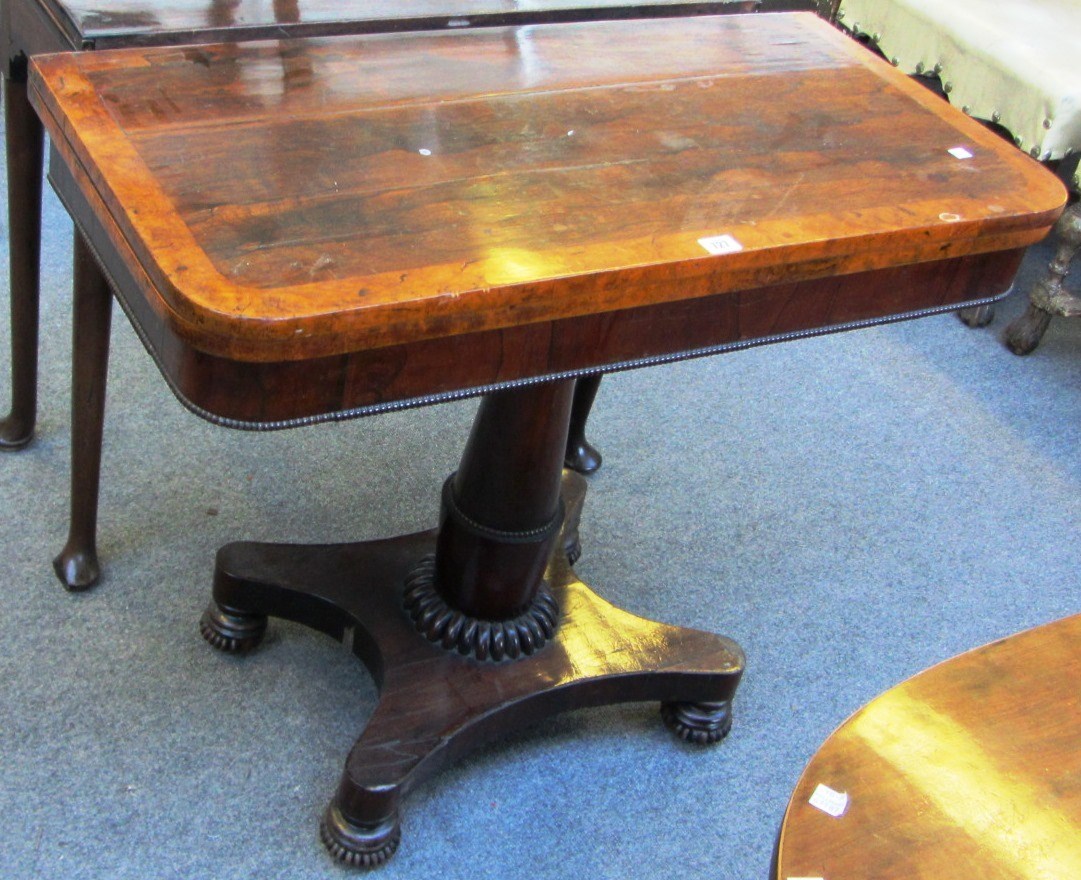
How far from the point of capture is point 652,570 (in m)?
1.78

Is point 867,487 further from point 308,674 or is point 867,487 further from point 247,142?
point 247,142

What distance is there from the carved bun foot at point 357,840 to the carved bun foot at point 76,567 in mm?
473

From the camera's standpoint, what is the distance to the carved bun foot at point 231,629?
1.51 m

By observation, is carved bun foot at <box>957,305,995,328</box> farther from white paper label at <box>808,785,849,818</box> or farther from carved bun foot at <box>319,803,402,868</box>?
white paper label at <box>808,785,849,818</box>

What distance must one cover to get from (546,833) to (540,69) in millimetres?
804

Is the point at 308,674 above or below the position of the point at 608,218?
below

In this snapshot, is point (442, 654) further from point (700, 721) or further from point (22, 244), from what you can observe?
point (22, 244)

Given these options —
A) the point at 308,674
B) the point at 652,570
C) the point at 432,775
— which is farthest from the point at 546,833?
the point at 652,570

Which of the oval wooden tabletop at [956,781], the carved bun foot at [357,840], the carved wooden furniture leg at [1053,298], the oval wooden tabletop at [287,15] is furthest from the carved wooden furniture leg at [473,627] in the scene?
the carved wooden furniture leg at [1053,298]

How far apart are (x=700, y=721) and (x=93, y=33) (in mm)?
985

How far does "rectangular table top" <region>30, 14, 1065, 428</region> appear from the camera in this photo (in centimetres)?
89

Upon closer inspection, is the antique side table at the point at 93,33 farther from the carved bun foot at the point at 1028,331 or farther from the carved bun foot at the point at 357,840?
the carved bun foot at the point at 1028,331

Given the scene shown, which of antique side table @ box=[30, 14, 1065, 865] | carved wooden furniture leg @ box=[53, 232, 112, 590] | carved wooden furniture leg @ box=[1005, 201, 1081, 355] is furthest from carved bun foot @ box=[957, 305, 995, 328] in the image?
carved wooden furniture leg @ box=[53, 232, 112, 590]

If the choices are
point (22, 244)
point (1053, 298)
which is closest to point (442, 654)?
point (22, 244)
